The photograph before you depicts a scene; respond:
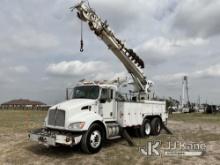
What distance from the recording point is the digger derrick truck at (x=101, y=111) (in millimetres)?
11352

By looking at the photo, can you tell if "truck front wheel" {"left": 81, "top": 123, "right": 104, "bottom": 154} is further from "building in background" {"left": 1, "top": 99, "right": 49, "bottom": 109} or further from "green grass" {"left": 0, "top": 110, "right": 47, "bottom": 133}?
"building in background" {"left": 1, "top": 99, "right": 49, "bottom": 109}

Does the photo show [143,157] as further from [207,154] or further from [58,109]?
[58,109]

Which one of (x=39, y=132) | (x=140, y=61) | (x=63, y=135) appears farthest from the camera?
(x=140, y=61)

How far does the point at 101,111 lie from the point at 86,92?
1040 millimetres

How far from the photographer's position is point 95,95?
42.4 ft

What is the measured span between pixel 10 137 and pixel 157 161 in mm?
8529

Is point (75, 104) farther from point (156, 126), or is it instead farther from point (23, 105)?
point (23, 105)

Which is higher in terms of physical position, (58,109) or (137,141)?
(58,109)

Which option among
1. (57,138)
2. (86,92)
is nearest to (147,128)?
(86,92)

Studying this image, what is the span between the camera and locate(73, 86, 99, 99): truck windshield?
13.0 m

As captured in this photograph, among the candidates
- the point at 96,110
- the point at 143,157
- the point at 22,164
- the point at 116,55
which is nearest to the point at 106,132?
the point at 96,110

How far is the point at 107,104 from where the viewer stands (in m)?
13.3

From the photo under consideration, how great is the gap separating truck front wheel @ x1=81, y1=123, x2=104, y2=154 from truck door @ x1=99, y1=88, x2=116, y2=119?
1045mm

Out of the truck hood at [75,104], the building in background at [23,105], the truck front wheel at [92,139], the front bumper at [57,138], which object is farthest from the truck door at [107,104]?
the building in background at [23,105]
